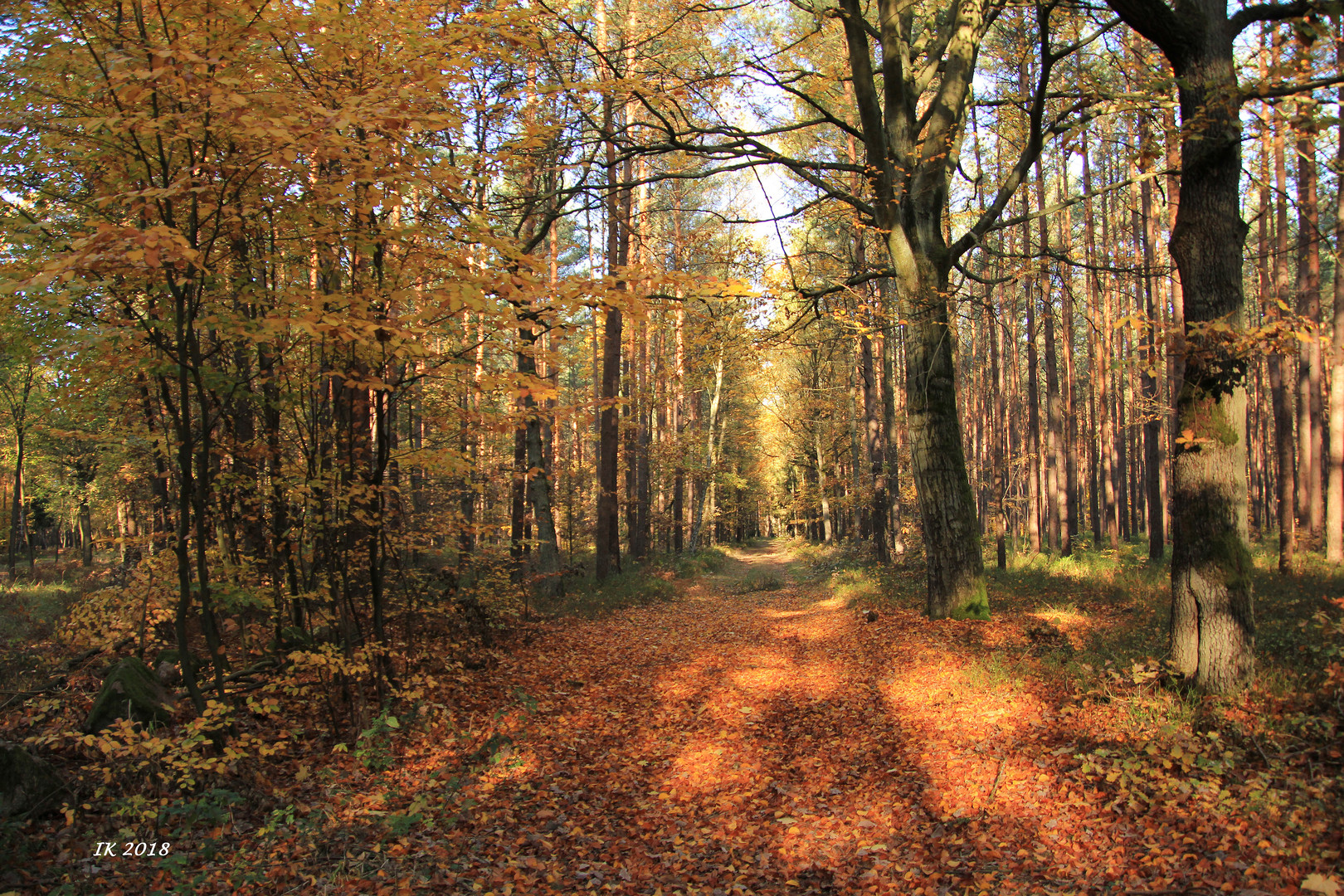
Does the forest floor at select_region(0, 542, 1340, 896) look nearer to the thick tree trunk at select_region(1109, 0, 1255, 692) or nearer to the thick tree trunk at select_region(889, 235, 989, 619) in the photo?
the thick tree trunk at select_region(1109, 0, 1255, 692)

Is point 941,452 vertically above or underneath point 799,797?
above

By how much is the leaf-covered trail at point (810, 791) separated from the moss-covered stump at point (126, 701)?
6.99 ft

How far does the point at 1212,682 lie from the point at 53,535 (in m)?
56.0

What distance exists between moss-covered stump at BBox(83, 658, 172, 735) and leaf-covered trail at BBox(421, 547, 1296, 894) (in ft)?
6.99

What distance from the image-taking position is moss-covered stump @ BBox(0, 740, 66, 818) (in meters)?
4.04

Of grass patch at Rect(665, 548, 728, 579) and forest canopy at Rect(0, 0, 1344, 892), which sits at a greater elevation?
forest canopy at Rect(0, 0, 1344, 892)

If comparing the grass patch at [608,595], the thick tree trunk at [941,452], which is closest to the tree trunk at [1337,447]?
the thick tree trunk at [941,452]

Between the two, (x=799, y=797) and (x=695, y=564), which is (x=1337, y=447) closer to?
(x=799, y=797)

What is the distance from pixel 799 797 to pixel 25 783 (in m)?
5.18

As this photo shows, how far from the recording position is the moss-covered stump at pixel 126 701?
4.88 meters

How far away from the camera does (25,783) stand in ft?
13.7

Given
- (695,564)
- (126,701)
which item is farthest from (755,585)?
(126,701)

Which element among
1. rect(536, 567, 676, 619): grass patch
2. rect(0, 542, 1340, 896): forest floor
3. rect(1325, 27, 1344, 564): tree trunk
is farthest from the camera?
rect(536, 567, 676, 619): grass patch

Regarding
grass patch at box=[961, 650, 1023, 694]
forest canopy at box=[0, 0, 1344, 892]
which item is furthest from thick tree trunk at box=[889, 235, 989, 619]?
grass patch at box=[961, 650, 1023, 694]
